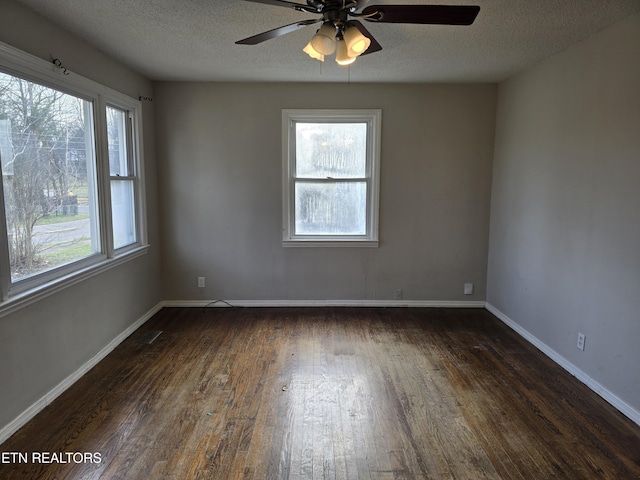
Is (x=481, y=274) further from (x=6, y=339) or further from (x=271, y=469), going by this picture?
(x=6, y=339)

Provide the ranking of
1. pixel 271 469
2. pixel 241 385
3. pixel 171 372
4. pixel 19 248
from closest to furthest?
pixel 271 469, pixel 19 248, pixel 241 385, pixel 171 372

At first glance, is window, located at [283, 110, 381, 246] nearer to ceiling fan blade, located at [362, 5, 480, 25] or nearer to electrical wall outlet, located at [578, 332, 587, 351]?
electrical wall outlet, located at [578, 332, 587, 351]

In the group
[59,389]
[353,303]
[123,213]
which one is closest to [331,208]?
[353,303]

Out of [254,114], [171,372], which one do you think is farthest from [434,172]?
[171,372]

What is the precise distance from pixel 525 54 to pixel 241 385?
3357 millimetres

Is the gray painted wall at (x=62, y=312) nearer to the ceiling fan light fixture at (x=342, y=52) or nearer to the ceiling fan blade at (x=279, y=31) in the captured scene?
the ceiling fan blade at (x=279, y=31)

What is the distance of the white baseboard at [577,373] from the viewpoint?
2428 millimetres

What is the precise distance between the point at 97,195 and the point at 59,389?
4.63 ft

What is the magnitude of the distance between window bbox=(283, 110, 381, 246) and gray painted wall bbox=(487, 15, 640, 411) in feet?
4.55

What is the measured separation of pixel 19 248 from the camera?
2375mm

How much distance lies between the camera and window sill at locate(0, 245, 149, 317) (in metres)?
2.20

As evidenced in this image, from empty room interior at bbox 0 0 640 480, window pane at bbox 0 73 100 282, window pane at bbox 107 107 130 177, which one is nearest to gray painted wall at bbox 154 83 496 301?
empty room interior at bbox 0 0 640 480

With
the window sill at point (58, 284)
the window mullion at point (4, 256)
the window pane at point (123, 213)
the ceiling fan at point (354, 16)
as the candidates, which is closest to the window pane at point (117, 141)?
the window pane at point (123, 213)

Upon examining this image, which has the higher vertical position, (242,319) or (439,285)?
(439,285)
